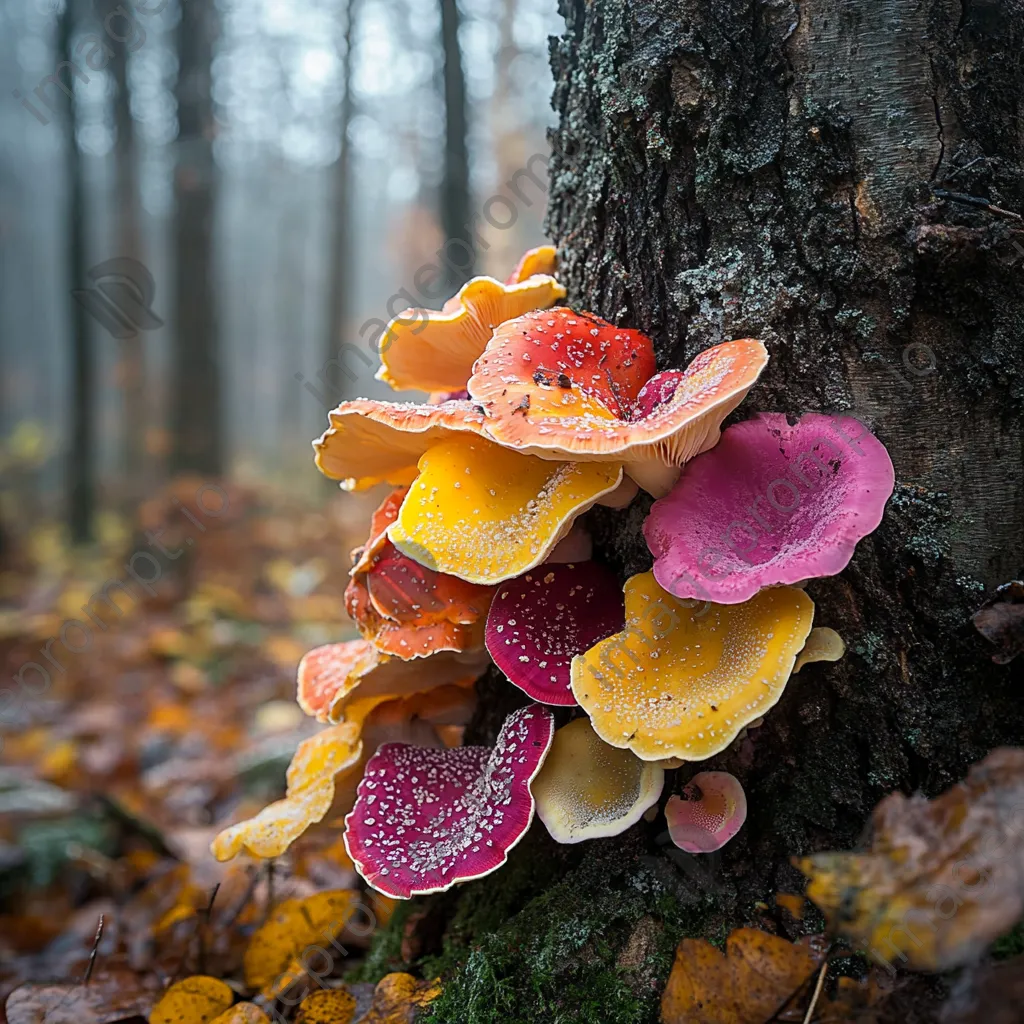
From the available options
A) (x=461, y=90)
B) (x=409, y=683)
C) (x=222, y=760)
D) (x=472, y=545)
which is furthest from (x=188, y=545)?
(x=472, y=545)

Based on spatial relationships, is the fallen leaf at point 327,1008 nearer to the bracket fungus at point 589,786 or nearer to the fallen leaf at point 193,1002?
the fallen leaf at point 193,1002

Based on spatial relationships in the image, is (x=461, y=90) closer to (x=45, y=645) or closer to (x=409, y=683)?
(x=45, y=645)

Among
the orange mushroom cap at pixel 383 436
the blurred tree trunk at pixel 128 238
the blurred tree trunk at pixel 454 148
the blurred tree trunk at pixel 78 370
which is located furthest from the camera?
the blurred tree trunk at pixel 78 370

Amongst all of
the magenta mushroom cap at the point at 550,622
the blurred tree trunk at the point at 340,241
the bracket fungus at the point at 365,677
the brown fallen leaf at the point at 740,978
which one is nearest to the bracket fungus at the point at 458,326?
the magenta mushroom cap at the point at 550,622

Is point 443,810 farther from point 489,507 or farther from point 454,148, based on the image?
point 454,148

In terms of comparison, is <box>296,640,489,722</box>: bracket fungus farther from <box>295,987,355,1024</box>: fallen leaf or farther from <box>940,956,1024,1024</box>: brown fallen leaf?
<box>940,956,1024,1024</box>: brown fallen leaf

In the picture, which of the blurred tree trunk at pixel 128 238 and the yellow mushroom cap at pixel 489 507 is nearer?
the yellow mushroom cap at pixel 489 507

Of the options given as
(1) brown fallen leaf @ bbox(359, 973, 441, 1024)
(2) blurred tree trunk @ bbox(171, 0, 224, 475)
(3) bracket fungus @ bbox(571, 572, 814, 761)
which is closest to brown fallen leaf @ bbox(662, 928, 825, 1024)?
(3) bracket fungus @ bbox(571, 572, 814, 761)
